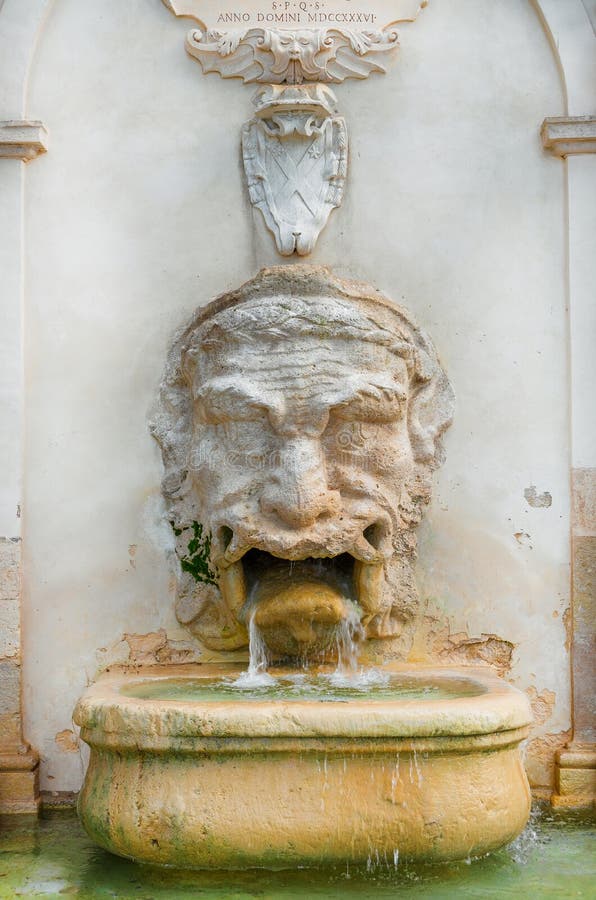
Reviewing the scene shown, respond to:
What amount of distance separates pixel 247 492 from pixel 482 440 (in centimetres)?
102

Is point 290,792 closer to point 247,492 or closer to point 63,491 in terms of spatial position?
point 247,492

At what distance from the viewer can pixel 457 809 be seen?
3.79 m

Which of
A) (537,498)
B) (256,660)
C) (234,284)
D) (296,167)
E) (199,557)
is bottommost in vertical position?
(256,660)

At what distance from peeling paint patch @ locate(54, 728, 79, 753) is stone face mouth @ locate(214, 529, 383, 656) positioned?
2.66 feet

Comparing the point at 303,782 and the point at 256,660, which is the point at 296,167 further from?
the point at 303,782

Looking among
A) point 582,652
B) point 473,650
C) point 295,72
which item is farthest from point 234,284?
point 582,652

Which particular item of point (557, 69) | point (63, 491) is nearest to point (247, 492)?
point (63, 491)

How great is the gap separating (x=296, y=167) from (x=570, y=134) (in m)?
1.07

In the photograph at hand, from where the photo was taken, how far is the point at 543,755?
477 centimetres

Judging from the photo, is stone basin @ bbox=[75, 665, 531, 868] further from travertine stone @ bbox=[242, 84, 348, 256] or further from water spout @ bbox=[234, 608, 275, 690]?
travertine stone @ bbox=[242, 84, 348, 256]

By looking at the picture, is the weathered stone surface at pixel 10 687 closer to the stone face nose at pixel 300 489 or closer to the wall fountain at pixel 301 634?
the wall fountain at pixel 301 634

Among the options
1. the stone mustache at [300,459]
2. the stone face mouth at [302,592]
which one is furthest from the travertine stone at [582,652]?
the stone face mouth at [302,592]

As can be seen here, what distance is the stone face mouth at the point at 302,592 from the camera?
447 cm

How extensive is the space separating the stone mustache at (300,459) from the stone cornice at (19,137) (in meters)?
0.95
